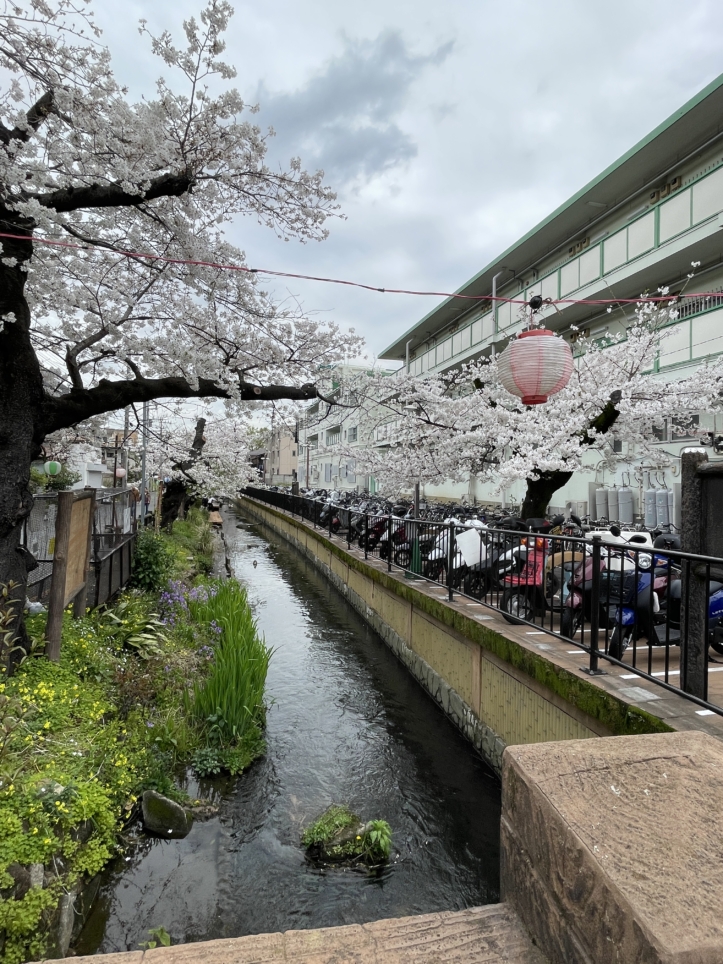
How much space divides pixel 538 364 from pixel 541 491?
14.6 ft

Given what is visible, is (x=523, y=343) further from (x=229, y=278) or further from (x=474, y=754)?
(x=474, y=754)

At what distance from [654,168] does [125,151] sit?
13.9 m

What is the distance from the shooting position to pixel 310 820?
4.80m

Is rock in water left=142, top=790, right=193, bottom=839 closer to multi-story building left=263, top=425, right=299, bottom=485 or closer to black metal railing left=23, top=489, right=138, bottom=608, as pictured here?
black metal railing left=23, top=489, right=138, bottom=608

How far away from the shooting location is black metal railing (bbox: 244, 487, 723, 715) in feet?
11.1

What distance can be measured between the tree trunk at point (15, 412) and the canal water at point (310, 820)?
2439 millimetres

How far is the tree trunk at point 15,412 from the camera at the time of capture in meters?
4.84

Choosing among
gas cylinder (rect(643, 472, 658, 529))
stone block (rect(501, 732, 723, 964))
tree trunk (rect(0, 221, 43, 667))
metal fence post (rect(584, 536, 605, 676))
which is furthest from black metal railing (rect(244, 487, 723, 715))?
gas cylinder (rect(643, 472, 658, 529))

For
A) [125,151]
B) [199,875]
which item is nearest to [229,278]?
[125,151]

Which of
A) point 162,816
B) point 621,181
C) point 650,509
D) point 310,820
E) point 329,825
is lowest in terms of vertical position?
point 310,820

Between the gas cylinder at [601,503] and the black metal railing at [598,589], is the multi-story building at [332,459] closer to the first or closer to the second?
the black metal railing at [598,589]

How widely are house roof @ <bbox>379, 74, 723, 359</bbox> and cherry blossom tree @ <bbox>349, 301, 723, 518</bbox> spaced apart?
4217mm

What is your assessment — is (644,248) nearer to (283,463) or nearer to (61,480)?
(61,480)

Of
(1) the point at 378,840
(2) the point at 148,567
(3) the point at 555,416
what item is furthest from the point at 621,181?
(1) the point at 378,840
